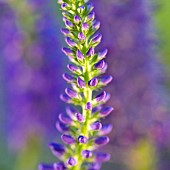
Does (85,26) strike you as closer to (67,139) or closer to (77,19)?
(77,19)

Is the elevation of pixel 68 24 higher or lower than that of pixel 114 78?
lower

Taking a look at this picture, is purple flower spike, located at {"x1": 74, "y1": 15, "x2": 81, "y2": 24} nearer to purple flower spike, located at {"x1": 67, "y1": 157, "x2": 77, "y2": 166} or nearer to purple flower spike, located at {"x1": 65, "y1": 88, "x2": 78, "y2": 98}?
purple flower spike, located at {"x1": 65, "y1": 88, "x2": 78, "y2": 98}

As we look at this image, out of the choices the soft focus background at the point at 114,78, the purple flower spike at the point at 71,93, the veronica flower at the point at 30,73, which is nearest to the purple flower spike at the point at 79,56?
the purple flower spike at the point at 71,93

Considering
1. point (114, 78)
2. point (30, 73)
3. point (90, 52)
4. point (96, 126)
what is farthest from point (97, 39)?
point (30, 73)

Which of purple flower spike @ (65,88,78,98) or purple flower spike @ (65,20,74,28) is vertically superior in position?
purple flower spike @ (65,20,74,28)

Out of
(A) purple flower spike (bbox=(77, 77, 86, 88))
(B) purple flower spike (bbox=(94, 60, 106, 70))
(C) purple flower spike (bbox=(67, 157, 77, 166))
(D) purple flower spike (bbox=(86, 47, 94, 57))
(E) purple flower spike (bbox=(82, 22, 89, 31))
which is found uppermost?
(E) purple flower spike (bbox=(82, 22, 89, 31))

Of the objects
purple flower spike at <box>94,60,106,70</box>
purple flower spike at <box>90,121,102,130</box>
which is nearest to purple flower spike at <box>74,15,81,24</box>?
purple flower spike at <box>94,60,106,70</box>
